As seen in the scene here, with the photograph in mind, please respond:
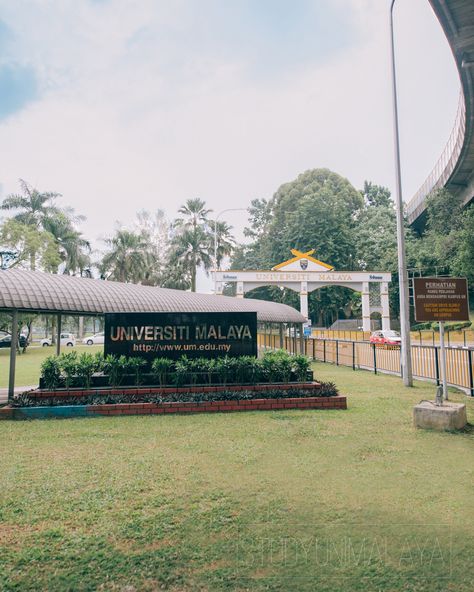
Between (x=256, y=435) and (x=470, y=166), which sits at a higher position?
(x=470, y=166)

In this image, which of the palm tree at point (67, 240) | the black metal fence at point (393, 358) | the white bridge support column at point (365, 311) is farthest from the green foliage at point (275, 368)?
the palm tree at point (67, 240)

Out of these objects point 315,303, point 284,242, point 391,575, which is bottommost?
point 391,575

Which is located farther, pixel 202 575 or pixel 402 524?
pixel 402 524

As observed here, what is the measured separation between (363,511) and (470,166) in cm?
3267

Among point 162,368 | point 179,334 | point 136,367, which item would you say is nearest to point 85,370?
point 136,367

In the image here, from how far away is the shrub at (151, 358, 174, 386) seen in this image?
32.5ft

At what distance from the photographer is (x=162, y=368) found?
9.94 metres

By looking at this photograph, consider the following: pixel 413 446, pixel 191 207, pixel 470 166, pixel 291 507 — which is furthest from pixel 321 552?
pixel 191 207

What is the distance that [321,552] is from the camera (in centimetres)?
339

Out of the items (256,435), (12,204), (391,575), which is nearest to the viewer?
(391,575)

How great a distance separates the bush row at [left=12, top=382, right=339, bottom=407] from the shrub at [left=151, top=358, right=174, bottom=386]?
70cm

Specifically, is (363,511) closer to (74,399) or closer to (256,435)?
(256,435)

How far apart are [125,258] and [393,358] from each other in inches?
1397

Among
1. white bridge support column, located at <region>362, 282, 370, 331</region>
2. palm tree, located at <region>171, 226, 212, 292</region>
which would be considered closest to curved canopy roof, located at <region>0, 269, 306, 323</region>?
white bridge support column, located at <region>362, 282, 370, 331</region>
